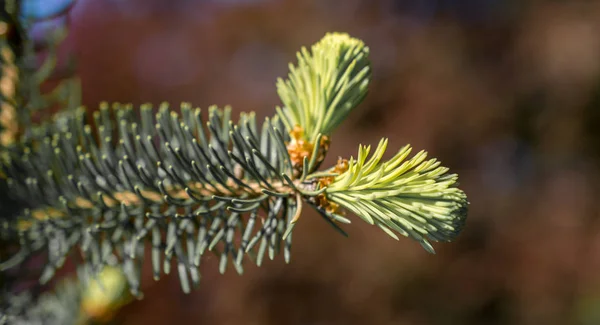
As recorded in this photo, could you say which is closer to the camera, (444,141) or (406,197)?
(406,197)

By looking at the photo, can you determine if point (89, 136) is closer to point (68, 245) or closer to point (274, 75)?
point (68, 245)

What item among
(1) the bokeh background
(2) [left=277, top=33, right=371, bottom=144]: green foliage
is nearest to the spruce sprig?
(2) [left=277, top=33, right=371, bottom=144]: green foliage

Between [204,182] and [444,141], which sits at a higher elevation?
[444,141]

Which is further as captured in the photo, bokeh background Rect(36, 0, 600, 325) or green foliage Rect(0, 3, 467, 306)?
bokeh background Rect(36, 0, 600, 325)

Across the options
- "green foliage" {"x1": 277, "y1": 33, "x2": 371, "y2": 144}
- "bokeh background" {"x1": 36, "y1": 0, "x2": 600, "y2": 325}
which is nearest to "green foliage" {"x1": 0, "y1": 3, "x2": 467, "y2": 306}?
"green foliage" {"x1": 277, "y1": 33, "x2": 371, "y2": 144}

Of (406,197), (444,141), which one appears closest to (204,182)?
(406,197)

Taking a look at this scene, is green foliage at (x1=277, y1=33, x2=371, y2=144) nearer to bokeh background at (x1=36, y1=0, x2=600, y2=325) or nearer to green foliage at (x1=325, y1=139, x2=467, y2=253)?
green foliage at (x1=325, y1=139, x2=467, y2=253)

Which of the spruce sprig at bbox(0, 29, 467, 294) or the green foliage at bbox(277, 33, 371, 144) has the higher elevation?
the green foliage at bbox(277, 33, 371, 144)

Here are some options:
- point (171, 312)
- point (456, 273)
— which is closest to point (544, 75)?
point (456, 273)

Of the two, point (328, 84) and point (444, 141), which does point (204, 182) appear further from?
point (444, 141)
